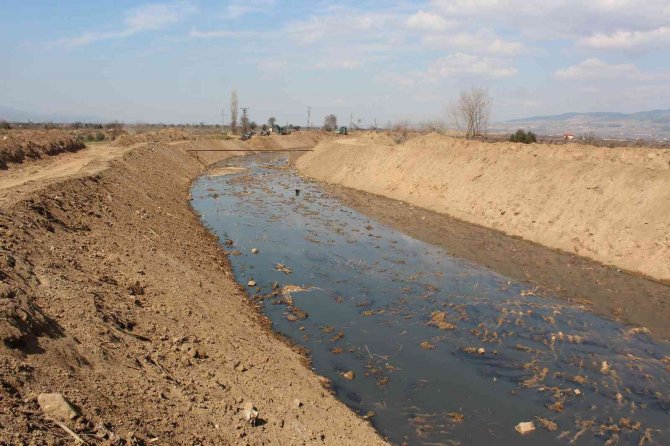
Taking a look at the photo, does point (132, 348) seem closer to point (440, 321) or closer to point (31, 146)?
point (440, 321)

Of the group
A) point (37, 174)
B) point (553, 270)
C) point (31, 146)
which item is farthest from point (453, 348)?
point (31, 146)

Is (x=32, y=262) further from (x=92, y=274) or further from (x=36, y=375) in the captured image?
(x=36, y=375)

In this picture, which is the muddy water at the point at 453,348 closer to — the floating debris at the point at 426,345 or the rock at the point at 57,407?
the floating debris at the point at 426,345

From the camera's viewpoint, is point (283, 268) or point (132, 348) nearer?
point (132, 348)

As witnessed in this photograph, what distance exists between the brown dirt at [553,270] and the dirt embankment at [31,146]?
21.4 metres

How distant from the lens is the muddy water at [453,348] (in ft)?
26.6

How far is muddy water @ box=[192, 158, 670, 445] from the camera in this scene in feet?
26.6

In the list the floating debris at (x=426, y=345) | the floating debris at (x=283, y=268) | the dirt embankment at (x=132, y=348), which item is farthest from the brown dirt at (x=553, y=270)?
the dirt embankment at (x=132, y=348)

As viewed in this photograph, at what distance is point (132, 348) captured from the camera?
25.3 feet

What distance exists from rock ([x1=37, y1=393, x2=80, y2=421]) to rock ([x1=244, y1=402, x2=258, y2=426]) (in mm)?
2531

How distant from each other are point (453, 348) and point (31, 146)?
31.3 metres

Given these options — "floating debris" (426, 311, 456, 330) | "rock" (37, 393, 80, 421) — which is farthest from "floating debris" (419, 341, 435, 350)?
"rock" (37, 393, 80, 421)

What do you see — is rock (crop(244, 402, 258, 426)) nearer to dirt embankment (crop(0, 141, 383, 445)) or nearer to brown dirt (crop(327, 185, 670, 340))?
dirt embankment (crop(0, 141, 383, 445))

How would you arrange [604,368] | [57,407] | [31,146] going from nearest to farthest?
[57,407] < [604,368] < [31,146]
